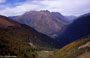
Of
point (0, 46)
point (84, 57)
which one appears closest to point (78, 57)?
point (84, 57)

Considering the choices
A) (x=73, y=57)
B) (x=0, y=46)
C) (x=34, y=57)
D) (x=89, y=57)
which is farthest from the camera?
(x=34, y=57)

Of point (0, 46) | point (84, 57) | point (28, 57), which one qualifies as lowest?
point (28, 57)

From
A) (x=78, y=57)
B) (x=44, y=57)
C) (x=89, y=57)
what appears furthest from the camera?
(x=44, y=57)

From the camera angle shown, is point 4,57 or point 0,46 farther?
point 0,46

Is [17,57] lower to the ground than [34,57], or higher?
higher

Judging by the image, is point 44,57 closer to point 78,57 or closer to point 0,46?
point 0,46

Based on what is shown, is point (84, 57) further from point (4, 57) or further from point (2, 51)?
point (2, 51)

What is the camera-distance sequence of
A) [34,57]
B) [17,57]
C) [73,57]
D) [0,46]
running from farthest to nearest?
[34,57] → [0,46] → [17,57] → [73,57]

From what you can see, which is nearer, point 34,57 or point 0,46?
point 0,46

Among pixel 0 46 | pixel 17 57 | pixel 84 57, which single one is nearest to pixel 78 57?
pixel 84 57
